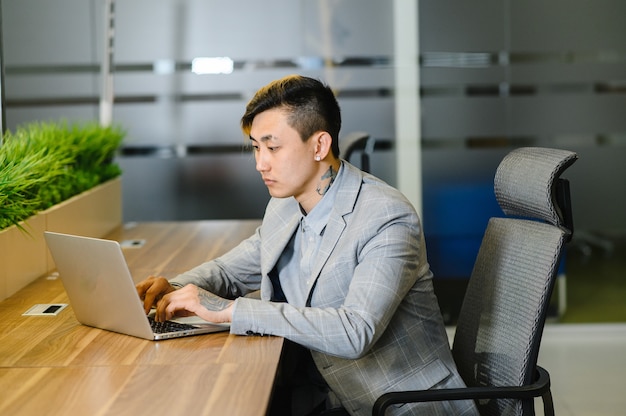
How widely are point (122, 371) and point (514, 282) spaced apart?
95 cm

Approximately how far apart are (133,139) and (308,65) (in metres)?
1.02

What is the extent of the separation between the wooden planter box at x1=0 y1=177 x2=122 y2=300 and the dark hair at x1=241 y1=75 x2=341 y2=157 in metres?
0.87

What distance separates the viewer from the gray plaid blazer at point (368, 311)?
2.09m

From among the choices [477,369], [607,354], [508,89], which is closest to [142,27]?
[508,89]

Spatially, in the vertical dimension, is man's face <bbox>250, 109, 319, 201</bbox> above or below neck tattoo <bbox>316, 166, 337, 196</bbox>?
above

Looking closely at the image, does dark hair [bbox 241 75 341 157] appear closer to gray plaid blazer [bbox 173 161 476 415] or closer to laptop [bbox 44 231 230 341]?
gray plaid blazer [bbox 173 161 476 415]

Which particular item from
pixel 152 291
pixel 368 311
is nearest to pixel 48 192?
pixel 152 291

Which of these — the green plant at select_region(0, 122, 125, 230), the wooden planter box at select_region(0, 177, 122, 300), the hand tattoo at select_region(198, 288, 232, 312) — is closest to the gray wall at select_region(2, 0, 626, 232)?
the green plant at select_region(0, 122, 125, 230)

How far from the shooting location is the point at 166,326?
2.26 meters

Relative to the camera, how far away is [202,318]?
2.19 m

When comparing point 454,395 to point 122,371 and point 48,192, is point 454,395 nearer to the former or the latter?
point 122,371

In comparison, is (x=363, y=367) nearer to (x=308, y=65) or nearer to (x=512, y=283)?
(x=512, y=283)

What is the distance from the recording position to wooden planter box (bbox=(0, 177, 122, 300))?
2.76 metres

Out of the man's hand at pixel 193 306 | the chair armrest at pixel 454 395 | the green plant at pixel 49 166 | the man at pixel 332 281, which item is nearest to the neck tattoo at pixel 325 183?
the man at pixel 332 281
